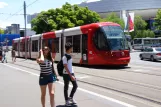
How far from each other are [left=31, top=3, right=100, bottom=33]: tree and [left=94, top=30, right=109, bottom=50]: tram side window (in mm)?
38226

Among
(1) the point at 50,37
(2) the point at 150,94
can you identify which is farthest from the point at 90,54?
(2) the point at 150,94

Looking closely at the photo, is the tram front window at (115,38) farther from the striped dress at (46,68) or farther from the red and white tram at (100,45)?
the striped dress at (46,68)

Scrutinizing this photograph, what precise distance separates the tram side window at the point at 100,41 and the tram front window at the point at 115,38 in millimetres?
260

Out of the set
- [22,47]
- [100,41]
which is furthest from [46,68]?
[22,47]

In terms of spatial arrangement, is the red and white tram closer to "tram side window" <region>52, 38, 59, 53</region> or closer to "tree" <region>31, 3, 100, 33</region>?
"tram side window" <region>52, 38, 59, 53</region>

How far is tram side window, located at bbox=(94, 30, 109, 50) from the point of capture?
19845mm

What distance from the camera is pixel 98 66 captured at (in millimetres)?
22469

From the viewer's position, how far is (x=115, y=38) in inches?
787

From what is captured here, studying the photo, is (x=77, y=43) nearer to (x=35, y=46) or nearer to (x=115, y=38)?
(x=115, y=38)

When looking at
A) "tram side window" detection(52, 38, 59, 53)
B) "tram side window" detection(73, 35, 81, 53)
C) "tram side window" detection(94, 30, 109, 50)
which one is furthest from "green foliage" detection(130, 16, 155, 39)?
"tram side window" detection(94, 30, 109, 50)

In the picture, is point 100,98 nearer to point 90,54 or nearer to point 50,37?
point 90,54

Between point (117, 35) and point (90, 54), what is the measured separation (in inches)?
91.3

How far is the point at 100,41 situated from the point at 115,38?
1018 millimetres

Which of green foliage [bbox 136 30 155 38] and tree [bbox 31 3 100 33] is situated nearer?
tree [bbox 31 3 100 33]
